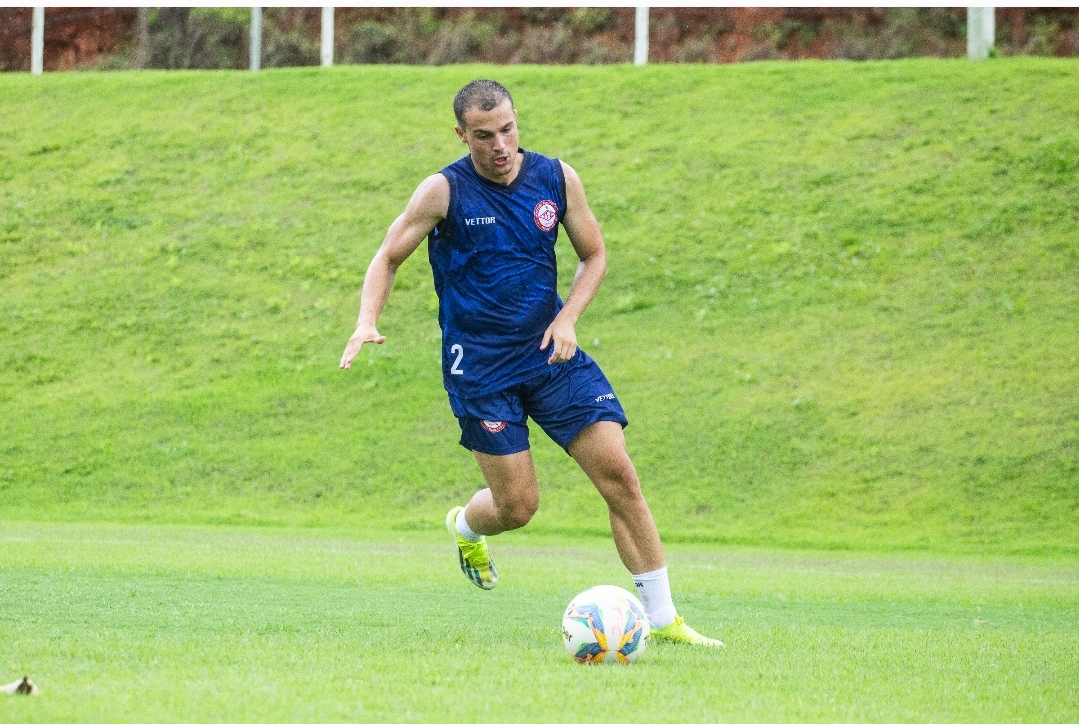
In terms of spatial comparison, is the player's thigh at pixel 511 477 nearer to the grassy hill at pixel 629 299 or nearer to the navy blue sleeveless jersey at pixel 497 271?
the navy blue sleeveless jersey at pixel 497 271

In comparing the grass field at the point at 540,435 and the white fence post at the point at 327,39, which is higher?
the white fence post at the point at 327,39

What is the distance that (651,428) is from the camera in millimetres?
17359

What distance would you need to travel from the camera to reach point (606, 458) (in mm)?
6566

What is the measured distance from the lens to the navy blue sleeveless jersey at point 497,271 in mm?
6691

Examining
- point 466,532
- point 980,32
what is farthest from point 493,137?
point 980,32

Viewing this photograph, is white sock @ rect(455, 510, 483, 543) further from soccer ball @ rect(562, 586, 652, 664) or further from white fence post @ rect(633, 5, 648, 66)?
white fence post @ rect(633, 5, 648, 66)

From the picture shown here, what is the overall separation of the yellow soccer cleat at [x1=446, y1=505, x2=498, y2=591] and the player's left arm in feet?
4.89

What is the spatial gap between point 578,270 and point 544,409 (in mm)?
762

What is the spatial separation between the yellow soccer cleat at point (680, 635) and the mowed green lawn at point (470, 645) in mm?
184

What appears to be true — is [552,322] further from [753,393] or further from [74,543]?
[753,393]

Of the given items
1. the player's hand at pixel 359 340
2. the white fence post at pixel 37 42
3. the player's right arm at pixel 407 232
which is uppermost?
the white fence post at pixel 37 42

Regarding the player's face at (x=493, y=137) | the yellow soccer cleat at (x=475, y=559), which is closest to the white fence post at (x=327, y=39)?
the yellow soccer cleat at (x=475, y=559)

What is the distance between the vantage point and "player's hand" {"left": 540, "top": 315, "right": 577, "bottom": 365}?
6.54 meters

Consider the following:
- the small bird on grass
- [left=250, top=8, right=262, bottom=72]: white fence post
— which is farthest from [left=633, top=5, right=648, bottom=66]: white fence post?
the small bird on grass
